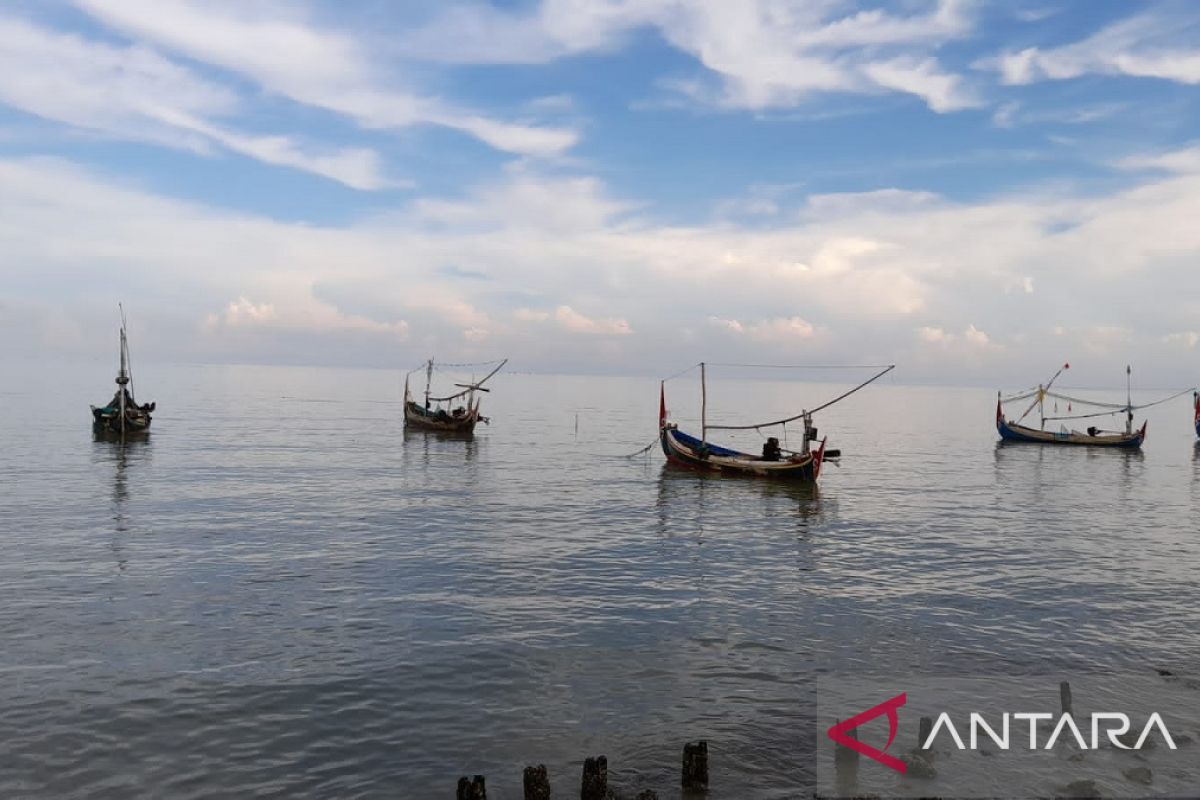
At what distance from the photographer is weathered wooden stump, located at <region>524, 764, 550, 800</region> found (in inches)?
413

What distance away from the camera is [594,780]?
10.8 m

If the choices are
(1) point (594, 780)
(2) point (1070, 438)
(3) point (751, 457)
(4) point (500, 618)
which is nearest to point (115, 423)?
(3) point (751, 457)

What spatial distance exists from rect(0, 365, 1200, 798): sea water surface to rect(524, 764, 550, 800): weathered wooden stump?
1.14 metres

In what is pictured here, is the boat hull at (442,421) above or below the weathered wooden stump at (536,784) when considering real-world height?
above

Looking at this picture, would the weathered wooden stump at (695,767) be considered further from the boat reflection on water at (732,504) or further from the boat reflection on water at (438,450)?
the boat reflection on water at (438,450)

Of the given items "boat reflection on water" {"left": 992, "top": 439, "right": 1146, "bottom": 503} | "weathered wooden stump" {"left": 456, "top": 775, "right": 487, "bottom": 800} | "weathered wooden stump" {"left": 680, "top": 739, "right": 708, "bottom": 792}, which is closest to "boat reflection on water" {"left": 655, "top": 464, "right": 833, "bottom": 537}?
"boat reflection on water" {"left": 992, "top": 439, "right": 1146, "bottom": 503}

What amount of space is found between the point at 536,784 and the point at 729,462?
40.4m

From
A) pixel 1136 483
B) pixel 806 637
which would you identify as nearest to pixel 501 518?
pixel 806 637

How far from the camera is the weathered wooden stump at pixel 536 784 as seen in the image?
10492 mm

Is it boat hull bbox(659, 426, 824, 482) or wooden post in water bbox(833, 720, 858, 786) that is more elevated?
boat hull bbox(659, 426, 824, 482)

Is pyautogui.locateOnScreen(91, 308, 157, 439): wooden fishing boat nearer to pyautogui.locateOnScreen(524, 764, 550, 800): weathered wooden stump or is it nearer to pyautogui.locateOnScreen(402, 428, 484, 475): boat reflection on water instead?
pyautogui.locateOnScreen(402, 428, 484, 475): boat reflection on water

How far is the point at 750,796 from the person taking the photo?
1153cm

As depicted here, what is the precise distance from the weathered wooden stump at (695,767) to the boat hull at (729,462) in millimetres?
36235

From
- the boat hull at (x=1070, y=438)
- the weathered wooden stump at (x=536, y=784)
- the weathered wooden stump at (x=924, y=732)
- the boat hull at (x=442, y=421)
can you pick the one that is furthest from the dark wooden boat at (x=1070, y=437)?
the weathered wooden stump at (x=536, y=784)
